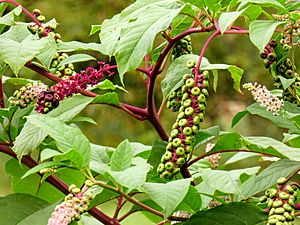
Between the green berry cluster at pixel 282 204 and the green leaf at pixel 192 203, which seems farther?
the green leaf at pixel 192 203

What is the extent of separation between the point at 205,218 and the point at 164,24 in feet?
0.83

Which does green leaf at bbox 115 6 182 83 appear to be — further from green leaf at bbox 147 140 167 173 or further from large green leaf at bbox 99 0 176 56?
green leaf at bbox 147 140 167 173

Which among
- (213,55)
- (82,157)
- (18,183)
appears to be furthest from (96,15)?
(82,157)

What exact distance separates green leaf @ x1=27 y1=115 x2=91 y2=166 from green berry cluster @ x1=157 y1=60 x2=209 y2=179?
0.09 meters

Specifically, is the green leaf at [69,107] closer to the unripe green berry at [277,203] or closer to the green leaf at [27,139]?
the green leaf at [27,139]

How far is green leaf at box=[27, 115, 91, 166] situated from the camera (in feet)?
2.82

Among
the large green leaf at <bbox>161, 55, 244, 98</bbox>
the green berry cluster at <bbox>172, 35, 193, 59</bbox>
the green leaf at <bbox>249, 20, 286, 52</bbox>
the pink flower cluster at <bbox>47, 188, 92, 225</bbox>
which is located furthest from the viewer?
the green berry cluster at <bbox>172, 35, 193, 59</bbox>

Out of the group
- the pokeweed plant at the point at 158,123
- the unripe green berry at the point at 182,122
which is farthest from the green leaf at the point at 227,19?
the unripe green berry at the point at 182,122

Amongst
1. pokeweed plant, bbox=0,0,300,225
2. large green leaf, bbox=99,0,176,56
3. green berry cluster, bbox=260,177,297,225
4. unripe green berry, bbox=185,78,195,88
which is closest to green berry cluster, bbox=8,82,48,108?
pokeweed plant, bbox=0,0,300,225

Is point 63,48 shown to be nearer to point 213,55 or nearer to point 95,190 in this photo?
point 95,190

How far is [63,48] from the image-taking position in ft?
3.41

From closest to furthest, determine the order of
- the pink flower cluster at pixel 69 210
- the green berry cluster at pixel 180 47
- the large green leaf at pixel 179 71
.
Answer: the pink flower cluster at pixel 69 210, the large green leaf at pixel 179 71, the green berry cluster at pixel 180 47

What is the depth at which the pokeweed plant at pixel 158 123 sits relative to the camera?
0.84m

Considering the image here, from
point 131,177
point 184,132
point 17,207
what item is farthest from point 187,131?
point 17,207
